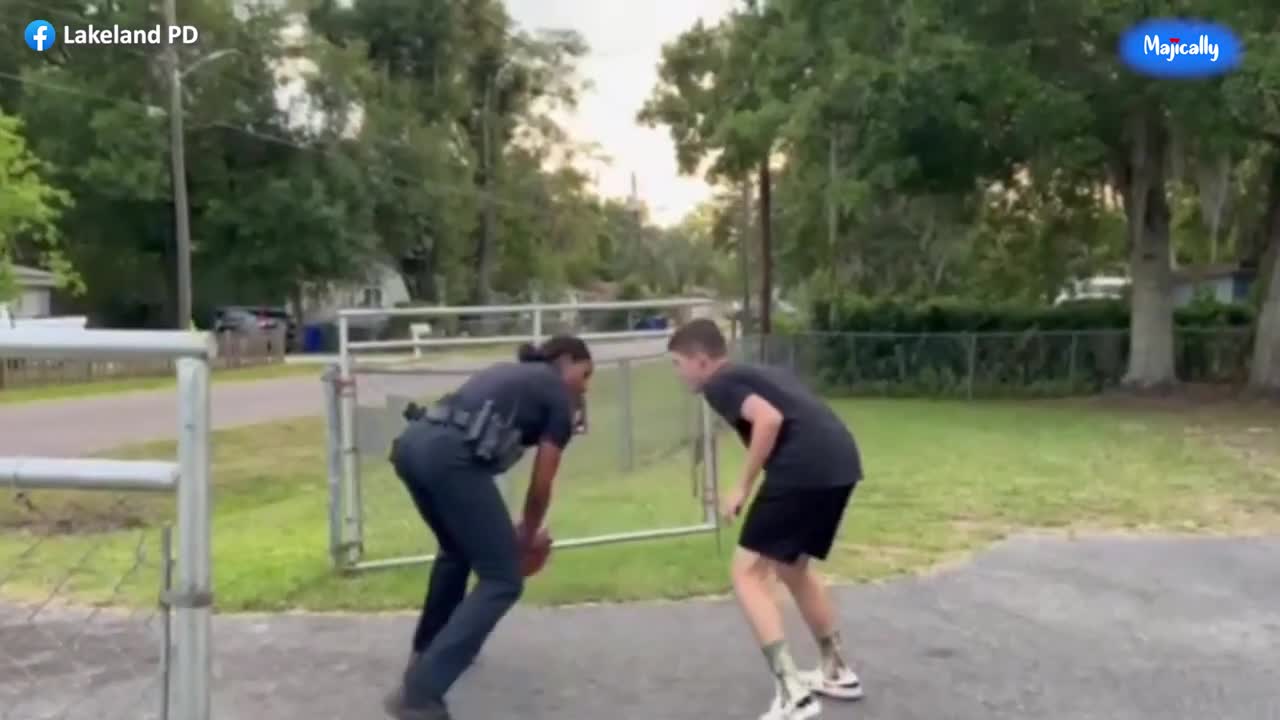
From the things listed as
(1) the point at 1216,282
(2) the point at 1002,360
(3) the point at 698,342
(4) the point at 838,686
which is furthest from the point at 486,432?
(1) the point at 1216,282

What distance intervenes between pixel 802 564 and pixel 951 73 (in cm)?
1661

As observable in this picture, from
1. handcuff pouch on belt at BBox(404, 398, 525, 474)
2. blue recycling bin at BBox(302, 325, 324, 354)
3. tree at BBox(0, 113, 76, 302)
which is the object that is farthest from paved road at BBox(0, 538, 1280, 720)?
blue recycling bin at BBox(302, 325, 324, 354)

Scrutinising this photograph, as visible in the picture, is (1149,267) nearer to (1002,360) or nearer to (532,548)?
(1002,360)

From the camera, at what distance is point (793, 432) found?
5.50 meters

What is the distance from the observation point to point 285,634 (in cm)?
675

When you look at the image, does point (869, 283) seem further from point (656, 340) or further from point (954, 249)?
point (656, 340)

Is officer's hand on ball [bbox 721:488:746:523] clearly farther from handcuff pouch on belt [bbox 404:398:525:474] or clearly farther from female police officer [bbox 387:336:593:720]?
handcuff pouch on belt [bbox 404:398:525:474]

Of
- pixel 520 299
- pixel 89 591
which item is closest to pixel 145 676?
→ pixel 89 591

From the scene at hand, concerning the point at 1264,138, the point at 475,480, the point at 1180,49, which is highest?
the point at 1180,49

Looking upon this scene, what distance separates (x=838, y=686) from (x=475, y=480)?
1.73 meters

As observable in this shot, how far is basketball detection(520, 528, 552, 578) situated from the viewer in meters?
5.82

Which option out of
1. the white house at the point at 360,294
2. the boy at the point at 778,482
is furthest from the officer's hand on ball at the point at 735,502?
the white house at the point at 360,294

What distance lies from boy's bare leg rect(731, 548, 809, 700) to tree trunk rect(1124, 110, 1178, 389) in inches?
767

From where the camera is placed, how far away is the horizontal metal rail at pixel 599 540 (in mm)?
8078
